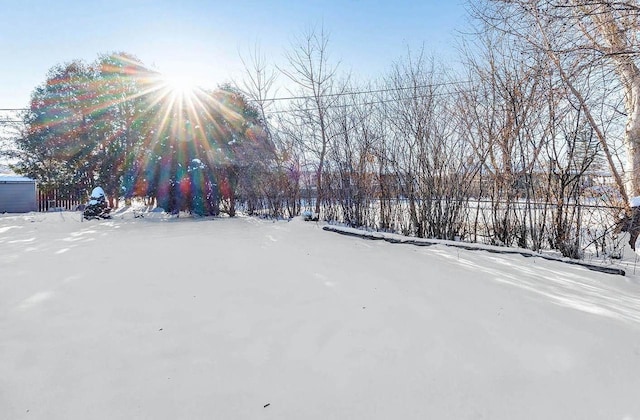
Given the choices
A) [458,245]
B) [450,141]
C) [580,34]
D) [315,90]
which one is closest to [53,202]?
[315,90]

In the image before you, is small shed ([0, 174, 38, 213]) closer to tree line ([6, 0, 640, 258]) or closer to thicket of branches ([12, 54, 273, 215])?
thicket of branches ([12, 54, 273, 215])

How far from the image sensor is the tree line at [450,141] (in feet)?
9.61

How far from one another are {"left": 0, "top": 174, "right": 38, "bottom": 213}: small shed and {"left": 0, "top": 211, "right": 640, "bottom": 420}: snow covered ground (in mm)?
10664

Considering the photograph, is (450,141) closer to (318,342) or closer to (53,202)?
(318,342)

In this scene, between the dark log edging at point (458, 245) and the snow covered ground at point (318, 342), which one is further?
the dark log edging at point (458, 245)

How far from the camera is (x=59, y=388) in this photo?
1.10m

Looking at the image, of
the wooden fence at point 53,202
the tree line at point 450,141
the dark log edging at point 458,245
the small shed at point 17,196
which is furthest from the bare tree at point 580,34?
the small shed at point 17,196

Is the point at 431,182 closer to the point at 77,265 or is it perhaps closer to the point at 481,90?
the point at 481,90

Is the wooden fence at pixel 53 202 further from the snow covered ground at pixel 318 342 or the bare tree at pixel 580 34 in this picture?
the bare tree at pixel 580 34

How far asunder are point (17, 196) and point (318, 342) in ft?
44.9

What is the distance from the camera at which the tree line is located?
9.61 feet

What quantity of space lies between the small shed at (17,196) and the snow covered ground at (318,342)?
1066 cm

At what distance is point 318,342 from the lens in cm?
143

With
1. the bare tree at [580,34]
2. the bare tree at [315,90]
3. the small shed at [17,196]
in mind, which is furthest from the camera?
the small shed at [17,196]
